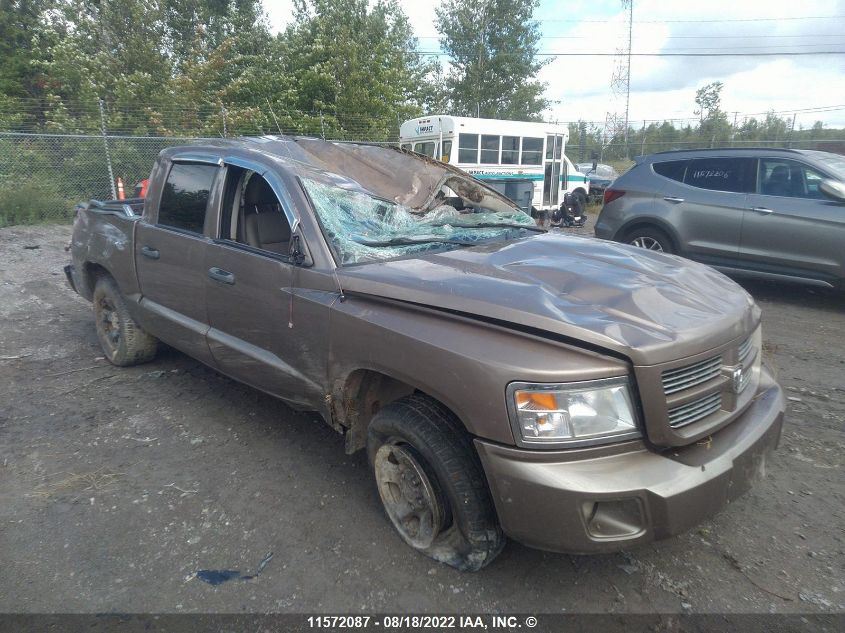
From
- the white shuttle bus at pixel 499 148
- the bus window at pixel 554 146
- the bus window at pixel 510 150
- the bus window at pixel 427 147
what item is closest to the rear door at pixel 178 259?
the white shuttle bus at pixel 499 148

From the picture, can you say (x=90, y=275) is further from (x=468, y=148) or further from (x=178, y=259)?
(x=468, y=148)

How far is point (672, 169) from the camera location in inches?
297

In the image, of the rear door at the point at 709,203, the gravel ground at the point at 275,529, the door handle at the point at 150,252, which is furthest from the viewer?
the rear door at the point at 709,203

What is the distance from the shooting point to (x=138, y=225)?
4.28m

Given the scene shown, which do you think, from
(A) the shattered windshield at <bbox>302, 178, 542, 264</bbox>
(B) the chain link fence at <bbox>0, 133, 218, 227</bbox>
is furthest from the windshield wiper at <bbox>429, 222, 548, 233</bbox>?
(B) the chain link fence at <bbox>0, 133, 218, 227</bbox>

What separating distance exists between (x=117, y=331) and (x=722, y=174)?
266 inches

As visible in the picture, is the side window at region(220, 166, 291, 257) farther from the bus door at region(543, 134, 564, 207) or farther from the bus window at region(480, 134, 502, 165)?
the bus door at region(543, 134, 564, 207)

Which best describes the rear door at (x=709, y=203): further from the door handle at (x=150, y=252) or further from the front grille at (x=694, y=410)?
the door handle at (x=150, y=252)

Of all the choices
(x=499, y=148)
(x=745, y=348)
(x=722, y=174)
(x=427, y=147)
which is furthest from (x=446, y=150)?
(x=745, y=348)

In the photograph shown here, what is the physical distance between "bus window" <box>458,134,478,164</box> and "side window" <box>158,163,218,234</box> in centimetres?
1040

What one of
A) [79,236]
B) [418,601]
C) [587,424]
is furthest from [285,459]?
[79,236]

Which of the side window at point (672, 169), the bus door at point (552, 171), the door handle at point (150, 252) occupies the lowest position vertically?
the door handle at point (150, 252)

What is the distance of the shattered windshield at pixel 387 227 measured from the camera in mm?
3043

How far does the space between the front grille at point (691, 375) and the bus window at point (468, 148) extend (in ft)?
39.8
